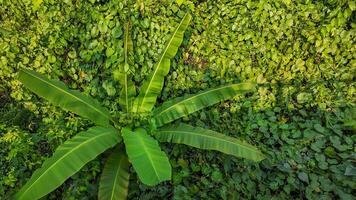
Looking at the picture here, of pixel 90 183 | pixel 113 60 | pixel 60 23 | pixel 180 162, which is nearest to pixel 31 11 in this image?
pixel 60 23

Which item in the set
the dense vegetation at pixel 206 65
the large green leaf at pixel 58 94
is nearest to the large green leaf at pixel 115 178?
the dense vegetation at pixel 206 65

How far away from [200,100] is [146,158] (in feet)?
3.50

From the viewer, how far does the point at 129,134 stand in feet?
11.8

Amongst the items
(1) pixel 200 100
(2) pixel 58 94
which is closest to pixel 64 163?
(2) pixel 58 94

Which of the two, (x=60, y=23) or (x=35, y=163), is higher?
(x=60, y=23)

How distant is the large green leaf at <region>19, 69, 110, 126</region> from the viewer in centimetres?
367

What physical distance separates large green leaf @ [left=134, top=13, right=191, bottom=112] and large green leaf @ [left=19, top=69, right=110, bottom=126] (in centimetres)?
57

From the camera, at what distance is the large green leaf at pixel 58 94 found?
3.67 m

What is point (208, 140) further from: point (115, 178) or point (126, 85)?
point (126, 85)

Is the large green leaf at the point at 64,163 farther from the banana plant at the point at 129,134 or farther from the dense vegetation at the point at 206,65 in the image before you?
the dense vegetation at the point at 206,65

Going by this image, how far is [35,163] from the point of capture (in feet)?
12.1

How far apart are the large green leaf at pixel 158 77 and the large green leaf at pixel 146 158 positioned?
479 millimetres

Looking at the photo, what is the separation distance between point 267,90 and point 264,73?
243 millimetres

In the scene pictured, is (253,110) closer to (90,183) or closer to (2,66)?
(90,183)
